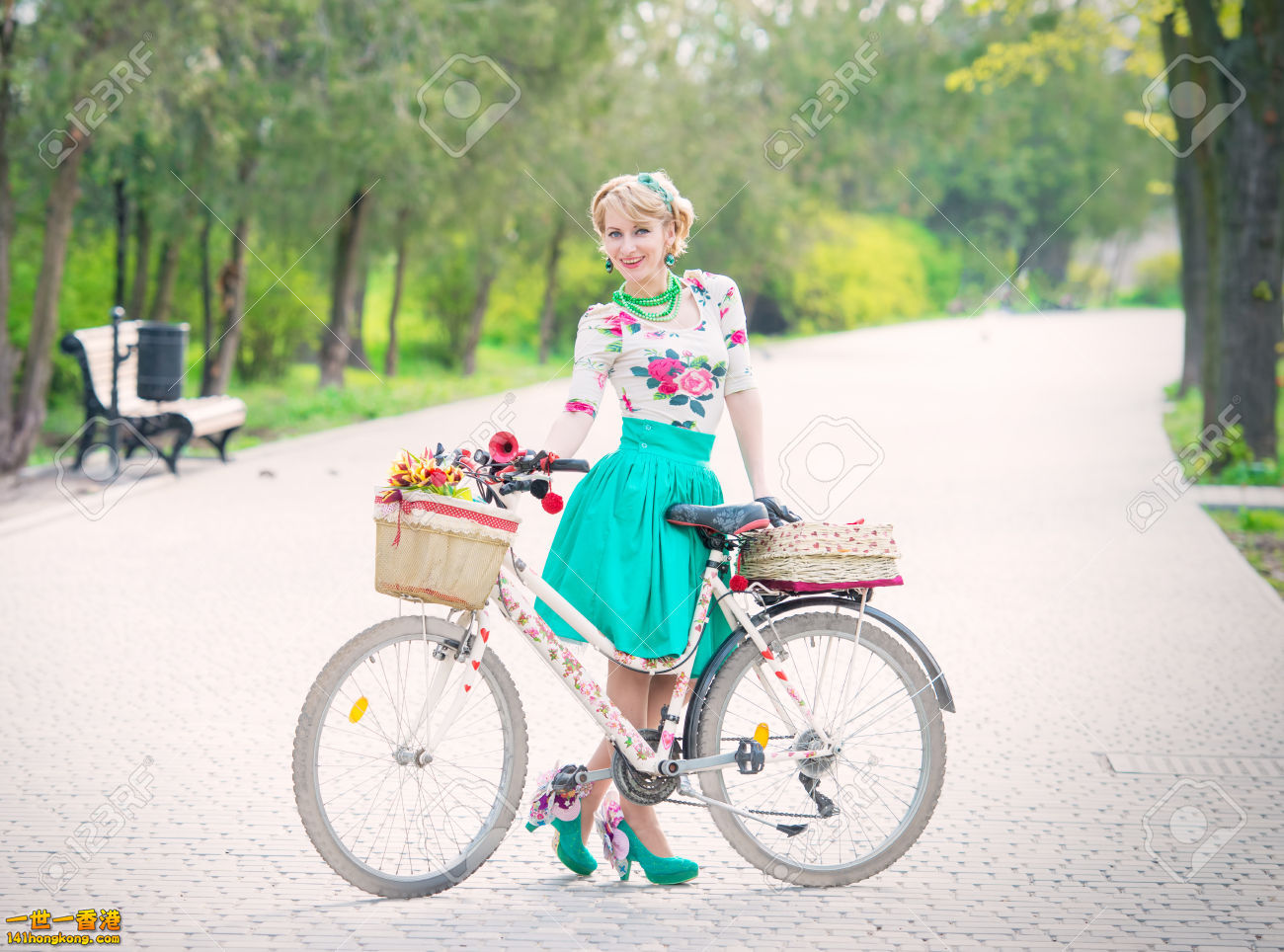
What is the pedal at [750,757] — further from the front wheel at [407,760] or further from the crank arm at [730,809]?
the front wheel at [407,760]

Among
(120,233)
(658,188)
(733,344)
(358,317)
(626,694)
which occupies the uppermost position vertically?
(358,317)

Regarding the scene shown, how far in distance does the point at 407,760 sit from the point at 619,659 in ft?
2.04

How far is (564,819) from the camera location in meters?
4.07

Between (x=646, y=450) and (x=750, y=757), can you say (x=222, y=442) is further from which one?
(x=750, y=757)

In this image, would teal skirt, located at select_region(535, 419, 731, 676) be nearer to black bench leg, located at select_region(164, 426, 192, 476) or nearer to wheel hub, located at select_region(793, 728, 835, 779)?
wheel hub, located at select_region(793, 728, 835, 779)

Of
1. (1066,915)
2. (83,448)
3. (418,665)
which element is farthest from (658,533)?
(83,448)

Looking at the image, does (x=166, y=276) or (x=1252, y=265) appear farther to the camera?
(x=166, y=276)

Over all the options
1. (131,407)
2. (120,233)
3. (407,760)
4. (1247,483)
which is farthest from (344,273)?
(407,760)

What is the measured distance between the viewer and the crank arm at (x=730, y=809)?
13.1 ft

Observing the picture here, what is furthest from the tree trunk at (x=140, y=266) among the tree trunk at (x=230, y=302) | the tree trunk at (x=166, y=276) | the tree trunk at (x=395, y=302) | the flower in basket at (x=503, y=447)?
the flower in basket at (x=503, y=447)

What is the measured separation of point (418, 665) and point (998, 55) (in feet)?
67.0

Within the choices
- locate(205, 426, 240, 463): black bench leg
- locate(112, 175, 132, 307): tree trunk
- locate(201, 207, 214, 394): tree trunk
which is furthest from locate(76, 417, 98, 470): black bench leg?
locate(201, 207, 214, 394): tree trunk

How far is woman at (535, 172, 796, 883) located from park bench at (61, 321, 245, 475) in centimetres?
920

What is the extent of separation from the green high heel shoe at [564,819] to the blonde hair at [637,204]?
149 centimetres
